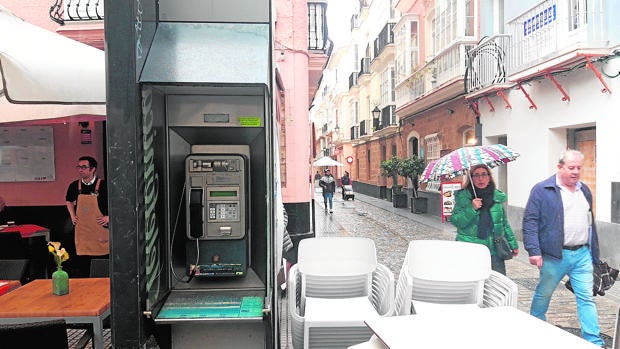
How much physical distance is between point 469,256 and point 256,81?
1973mm

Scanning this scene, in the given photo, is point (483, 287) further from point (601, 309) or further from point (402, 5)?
point (402, 5)

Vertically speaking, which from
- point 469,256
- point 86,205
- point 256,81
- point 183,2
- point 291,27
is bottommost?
point 469,256

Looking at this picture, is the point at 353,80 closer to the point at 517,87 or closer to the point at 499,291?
the point at 517,87

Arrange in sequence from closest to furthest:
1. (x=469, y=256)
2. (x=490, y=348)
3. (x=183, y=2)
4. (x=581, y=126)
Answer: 1. (x=490, y=348)
2. (x=183, y=2)
3. (x=469, y=256)
4. (x=581, y=126)

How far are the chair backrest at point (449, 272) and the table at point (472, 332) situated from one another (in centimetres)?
74

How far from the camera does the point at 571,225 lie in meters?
3.54

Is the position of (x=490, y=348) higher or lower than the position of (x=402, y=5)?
lower

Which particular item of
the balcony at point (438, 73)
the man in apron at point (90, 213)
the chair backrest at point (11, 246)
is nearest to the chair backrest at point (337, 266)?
the man in apron at point (90, 213)

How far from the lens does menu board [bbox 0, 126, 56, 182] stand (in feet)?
19.9

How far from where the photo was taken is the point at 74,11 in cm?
670

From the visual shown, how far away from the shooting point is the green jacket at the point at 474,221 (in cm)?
389

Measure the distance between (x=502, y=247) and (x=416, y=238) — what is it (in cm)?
582

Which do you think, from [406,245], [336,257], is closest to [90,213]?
[336,257]

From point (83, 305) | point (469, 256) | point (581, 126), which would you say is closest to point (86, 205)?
point (83, 305)
